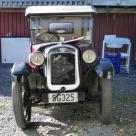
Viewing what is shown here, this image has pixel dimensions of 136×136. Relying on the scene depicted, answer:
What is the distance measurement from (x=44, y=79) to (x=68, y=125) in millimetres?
894

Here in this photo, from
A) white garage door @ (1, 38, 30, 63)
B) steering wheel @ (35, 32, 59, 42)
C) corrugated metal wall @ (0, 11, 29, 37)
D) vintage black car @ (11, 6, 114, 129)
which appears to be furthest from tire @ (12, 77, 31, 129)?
corrugated metal wall @ (0, 11, 29, 37)

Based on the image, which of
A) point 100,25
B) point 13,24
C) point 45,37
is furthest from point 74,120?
point 13,24

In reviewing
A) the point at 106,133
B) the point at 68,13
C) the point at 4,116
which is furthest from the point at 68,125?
the point at 68,13

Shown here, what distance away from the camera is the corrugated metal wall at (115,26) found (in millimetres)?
15031

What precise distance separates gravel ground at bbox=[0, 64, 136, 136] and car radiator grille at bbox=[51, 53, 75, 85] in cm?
77

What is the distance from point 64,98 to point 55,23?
5.15 feet

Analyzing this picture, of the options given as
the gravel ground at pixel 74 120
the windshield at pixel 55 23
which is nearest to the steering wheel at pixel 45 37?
the windshield at pixel 55 23

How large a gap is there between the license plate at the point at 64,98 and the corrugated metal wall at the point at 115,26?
8.04 metres

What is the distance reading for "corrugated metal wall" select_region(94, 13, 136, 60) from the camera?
15031 mm

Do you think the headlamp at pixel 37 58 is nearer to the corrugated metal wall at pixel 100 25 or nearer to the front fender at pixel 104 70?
the front fender at pixel 104 70

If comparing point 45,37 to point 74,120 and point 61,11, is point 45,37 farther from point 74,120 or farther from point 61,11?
point 74,120

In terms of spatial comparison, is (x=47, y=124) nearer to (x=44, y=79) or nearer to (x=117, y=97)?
(x=44, y=79)

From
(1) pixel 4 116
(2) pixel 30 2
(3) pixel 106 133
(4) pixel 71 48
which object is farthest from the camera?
(2) pixel 30 2

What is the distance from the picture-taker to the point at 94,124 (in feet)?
23.4
